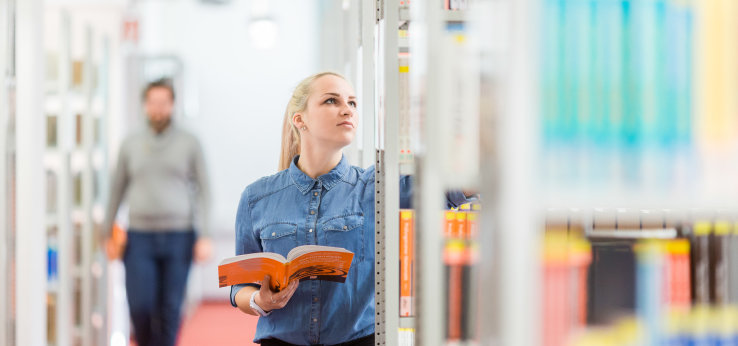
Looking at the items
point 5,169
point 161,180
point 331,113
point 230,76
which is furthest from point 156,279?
point 230,76

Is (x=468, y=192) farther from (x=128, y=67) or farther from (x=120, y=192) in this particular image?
(x=128, y=67)

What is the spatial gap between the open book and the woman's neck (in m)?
0.31

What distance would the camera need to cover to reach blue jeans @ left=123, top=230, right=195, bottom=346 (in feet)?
8.43

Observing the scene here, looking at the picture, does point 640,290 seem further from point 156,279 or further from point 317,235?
point 156,279

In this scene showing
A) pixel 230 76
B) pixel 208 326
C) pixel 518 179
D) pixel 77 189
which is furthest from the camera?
pixel 230 76

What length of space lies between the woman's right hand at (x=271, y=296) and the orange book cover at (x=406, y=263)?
0.99 ft

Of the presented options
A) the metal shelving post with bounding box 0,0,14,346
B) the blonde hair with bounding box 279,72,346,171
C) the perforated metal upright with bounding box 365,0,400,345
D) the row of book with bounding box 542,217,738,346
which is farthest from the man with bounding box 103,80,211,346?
the row of book with bounding box 542,217,738,346

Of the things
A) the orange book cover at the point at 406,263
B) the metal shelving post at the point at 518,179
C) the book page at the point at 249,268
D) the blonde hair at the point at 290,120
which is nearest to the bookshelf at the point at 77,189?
the blonde hair at the point at 290,120

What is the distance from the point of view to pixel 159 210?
262cm

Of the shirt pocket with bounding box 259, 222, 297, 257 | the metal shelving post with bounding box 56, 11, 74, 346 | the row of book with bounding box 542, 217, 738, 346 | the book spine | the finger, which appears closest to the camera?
the row of book with bounding box 542, 217, 738, 346

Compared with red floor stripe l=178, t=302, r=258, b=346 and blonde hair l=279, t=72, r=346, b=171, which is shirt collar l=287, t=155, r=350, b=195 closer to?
blonde hair l=279, t=72, r=346, b=171

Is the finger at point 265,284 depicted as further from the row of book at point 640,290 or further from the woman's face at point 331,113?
the row of book at point 640,290

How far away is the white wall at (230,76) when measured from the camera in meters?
4.95

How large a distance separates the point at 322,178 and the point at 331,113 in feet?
0.63
